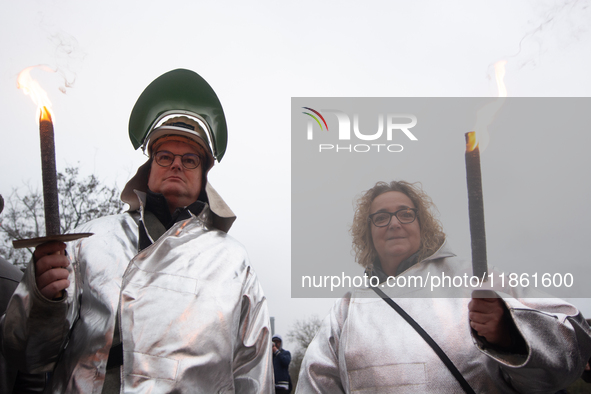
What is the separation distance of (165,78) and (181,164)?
2.56ft

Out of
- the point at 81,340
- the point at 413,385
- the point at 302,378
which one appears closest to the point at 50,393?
the point at 81,340

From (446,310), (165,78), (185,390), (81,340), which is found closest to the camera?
(185,390)

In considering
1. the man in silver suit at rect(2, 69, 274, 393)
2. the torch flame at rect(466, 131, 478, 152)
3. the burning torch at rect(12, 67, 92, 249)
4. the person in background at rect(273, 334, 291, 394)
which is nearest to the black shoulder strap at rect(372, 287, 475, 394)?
the man in silver suit at rect(2, 69, 274, 393)

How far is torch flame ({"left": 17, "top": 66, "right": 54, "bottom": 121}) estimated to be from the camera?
1.91 meters

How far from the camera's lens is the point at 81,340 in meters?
2.26

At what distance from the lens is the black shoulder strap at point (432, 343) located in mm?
2354

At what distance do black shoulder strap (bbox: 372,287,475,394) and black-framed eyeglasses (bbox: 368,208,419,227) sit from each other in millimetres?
480

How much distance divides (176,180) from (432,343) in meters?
1.75

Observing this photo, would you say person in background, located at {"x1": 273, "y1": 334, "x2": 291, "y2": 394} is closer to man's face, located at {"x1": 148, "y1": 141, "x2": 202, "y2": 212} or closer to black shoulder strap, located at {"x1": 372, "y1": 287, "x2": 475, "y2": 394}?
black shoulder strap, located at {"x1": 372, "y1": 287, "x2": 475, "y2": 394}

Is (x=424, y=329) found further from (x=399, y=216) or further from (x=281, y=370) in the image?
(x=281, y=370)

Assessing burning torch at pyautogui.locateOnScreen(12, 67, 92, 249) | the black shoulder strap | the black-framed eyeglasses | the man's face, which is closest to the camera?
burning torch at pyautogui.locateOnScreen(12, 67, 92, 249)

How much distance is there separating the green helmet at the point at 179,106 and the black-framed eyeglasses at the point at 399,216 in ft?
3.84

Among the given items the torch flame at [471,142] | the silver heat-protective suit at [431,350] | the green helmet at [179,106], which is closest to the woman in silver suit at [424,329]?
the silver heat-protective suit at [431,350]

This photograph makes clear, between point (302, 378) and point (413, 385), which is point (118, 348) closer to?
point (302, 378)
